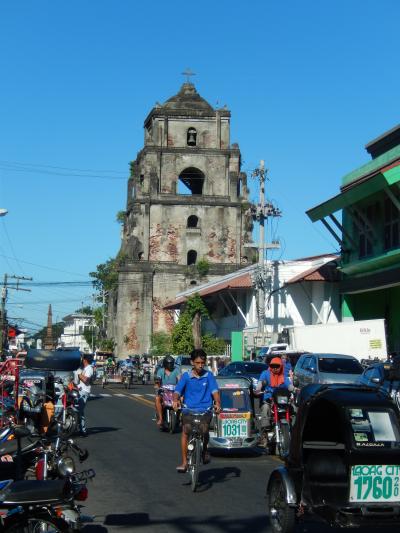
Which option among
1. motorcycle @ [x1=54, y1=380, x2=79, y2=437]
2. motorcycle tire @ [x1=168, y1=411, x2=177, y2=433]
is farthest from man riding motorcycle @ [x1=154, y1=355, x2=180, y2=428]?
motorcycle @ [x1=54, y1=380, x2=79, y2=437]

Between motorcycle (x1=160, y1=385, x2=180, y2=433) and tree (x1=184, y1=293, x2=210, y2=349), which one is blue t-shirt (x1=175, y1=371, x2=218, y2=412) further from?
tree (x1=184, y1=293, x2=210, y2=349)

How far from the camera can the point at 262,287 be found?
51.2m

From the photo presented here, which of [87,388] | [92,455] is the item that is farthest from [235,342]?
[92,455]

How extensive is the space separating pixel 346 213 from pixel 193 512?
34532 mm

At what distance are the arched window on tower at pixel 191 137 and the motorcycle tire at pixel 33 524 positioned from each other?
75.2 metres

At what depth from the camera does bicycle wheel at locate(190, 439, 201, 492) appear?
42.7ft

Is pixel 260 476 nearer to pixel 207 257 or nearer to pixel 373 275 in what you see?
pixel 373 275

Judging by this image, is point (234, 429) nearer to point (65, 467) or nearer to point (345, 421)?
point (65, 467)

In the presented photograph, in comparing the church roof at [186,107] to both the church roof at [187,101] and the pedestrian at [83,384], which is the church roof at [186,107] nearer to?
the church roof at [187,101]

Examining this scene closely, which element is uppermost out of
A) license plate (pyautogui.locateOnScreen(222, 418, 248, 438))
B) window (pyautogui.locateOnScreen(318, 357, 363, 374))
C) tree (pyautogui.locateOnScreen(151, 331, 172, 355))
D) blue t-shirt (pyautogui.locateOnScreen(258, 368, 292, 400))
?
tree (pyautogui.locateOnScreen(151, 331, 172, 355))

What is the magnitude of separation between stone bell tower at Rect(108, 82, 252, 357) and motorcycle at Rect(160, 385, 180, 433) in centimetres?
5700

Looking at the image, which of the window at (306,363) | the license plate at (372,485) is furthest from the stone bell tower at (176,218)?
the license plate at (372,485)

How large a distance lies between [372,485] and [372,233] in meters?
Result: 33.1

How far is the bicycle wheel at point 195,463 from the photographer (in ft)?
42.7
